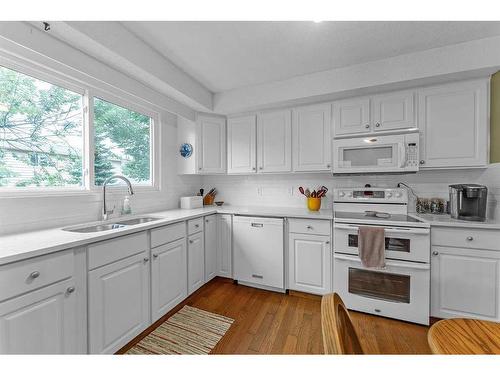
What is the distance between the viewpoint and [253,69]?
90.0 inches

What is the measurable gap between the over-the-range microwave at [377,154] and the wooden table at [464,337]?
1695 mm

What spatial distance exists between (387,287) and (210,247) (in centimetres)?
185

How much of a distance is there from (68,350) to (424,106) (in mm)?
3320

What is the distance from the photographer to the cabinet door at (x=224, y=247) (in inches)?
104

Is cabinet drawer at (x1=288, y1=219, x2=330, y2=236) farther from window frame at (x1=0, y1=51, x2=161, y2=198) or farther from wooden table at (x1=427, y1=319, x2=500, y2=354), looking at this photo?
window frame at (x1=0, y1=51, x2=161, y2=198)

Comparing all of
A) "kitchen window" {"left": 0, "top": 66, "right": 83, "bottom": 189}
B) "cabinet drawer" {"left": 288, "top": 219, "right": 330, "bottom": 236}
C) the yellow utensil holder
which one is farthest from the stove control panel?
"kitchen window" {"left": 0, "top": 66, "right": 83, "bottom": 189}

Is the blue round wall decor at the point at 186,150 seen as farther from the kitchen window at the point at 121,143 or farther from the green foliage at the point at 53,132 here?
the green foliage at the point at 53,132

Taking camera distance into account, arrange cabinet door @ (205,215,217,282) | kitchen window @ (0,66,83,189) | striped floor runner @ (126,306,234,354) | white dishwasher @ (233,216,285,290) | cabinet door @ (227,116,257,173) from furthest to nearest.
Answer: cabinet door @ (227,116,257,173)
cabinet door @ (205,215,217,282)
white dishwasher @ (233,216,285,290)
striped floor runner @ (126,306,234,354)
kitchen window @ (0,66,83,189)

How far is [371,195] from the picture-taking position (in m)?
2.39

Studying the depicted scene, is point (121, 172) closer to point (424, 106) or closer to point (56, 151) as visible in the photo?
point (56, 151)

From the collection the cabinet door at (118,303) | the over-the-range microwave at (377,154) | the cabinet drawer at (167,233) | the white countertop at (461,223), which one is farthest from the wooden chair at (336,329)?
the over-the-range microwave at (377,154)

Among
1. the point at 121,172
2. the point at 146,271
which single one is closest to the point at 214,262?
the point at 146,271

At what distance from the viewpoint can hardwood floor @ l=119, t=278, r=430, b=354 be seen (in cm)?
162

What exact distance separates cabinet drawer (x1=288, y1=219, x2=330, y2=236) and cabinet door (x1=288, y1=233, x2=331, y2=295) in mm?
45
